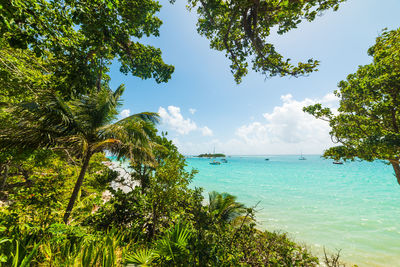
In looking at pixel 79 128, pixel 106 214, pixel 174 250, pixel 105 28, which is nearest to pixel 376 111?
pixel 174 250

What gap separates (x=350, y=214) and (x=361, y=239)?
6.33 metres

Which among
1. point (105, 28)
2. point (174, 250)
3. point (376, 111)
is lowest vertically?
point (174, 250)

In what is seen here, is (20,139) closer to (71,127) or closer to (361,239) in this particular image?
(71,127)

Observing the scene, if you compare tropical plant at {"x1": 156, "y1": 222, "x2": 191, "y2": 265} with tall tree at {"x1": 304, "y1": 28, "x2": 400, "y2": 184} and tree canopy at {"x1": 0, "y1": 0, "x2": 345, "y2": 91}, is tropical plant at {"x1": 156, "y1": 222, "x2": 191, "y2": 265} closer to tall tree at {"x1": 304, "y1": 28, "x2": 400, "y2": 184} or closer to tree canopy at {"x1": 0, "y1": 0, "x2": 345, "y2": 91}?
tree canopy at {"x1": 0, "y1": 0, "x2": 345, "y2": 91}

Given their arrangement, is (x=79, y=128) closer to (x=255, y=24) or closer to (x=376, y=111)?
(x=255, y=24)

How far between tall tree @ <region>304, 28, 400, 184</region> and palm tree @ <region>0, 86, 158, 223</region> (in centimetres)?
871

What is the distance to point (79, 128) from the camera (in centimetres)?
546

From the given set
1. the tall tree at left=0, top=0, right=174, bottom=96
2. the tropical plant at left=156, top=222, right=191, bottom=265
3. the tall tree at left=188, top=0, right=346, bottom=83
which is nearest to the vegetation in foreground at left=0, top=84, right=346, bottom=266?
the tropical plant at left=156, top=222, right=191, bottom=265

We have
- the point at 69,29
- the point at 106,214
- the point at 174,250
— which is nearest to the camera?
the point at 174,250

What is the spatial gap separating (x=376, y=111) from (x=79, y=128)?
11844mm

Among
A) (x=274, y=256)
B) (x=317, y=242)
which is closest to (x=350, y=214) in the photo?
(x=317, y=242)

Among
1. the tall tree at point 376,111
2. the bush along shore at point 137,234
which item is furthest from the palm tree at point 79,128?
the tall tree at point 376,111

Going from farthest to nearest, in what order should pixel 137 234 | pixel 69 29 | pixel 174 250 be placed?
pixel 137 234 → pixel 69 29 → pixel 174 250

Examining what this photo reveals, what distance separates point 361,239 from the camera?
9711mm
